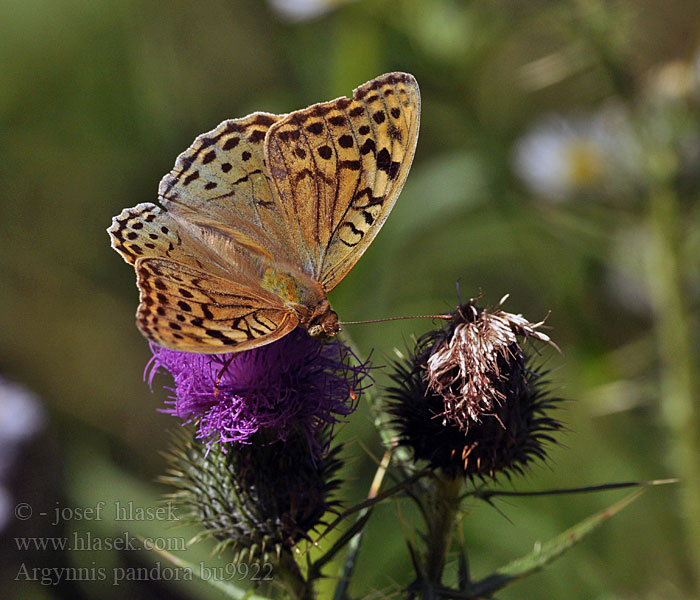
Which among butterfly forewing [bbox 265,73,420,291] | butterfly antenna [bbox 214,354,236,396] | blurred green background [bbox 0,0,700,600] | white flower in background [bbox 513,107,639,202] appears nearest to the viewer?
butterfly antenna [bbox 214,354,236,396]

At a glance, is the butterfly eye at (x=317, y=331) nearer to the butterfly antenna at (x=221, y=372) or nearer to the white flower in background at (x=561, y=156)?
the butterfly antenna at (x=221, y=372)

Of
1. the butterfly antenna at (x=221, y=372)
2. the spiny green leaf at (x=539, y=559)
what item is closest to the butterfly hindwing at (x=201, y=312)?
the butterfly antenna at (x=221, y=372)

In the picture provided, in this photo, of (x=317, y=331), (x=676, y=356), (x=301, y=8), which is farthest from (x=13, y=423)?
(x=676, y=356)

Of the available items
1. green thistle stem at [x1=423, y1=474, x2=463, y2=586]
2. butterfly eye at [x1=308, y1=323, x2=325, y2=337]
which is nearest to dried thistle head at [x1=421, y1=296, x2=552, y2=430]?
green thistle stem at [x1=423, y1=474, x2=463, y2=586]

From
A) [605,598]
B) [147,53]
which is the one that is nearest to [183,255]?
[605,598]

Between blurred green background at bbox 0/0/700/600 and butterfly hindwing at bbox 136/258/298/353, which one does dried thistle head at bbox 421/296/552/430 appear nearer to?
butterfly hindwing at bbox 136/258/298/353

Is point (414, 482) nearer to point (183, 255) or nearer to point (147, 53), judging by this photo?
point (183, 255)
